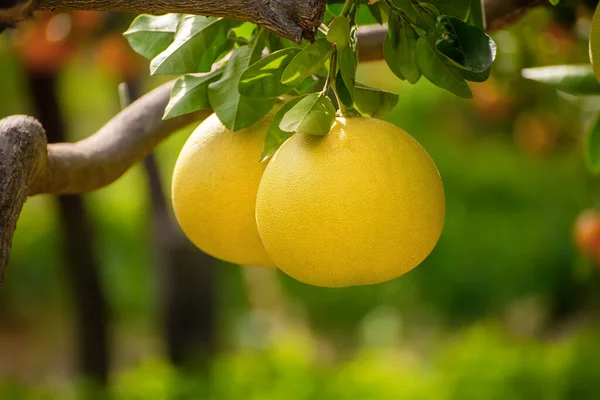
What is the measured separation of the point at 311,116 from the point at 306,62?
0.11 ft

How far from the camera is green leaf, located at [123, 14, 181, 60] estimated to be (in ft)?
1.90

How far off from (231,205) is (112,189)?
195 inches

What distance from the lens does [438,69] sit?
479 millimetres

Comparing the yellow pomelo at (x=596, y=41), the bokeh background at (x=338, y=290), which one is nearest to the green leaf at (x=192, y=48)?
the yellow pomelo at (x=596, y=41)

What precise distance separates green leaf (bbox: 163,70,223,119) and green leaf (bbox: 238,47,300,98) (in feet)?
0.21

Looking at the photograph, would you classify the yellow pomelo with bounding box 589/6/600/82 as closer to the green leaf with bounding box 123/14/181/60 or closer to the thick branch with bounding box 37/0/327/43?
the thick branch with bounding box 37/0/327/43

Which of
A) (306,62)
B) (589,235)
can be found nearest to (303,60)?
(306,62)

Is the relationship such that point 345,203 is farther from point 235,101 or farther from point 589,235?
point 589,235

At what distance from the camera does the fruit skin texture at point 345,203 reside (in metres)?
0.45

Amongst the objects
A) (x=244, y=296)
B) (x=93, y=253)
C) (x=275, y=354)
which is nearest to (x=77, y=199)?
(x=93, y=253)

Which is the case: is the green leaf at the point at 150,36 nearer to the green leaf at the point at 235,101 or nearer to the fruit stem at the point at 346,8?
the green leaf at the point at 235,101

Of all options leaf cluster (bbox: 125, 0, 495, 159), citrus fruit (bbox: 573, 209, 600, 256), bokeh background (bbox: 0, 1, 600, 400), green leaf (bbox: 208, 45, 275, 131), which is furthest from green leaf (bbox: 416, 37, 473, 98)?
citrus fruit (bbox: 573, 209, 600, 256)

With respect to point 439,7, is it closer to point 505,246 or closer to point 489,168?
point 505,246

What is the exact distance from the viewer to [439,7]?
534mm
